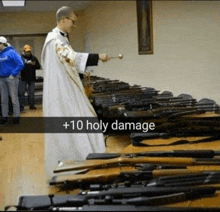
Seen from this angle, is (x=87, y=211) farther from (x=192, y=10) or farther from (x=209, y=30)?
(x=192, y=10)

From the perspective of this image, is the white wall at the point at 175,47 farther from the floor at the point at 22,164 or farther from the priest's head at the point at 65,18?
the priest's head at the point at 65,18

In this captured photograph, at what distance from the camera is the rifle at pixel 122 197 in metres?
1.54

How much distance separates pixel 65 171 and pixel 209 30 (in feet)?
11.2

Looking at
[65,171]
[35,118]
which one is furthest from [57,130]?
[35,118]

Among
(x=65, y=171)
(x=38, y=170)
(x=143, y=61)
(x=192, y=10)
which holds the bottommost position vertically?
(x=38, y=170)

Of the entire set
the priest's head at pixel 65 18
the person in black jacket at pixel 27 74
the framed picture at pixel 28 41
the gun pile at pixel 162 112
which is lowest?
the gun pile at pixel 162 112

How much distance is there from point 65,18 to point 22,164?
71.8 inches

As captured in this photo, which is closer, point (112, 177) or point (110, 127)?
point (112, 177)

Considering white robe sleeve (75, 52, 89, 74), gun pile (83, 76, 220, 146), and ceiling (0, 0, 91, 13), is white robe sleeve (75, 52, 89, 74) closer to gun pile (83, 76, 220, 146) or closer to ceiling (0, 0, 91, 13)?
gun pile (83, 76, 220, 146)

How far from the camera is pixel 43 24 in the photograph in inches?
556

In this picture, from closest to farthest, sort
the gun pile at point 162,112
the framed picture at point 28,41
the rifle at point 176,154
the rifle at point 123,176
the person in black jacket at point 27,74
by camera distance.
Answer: the rifle at point 123,176 < the rifle at point 176,154 < the gun pile at point 162,112 < the person in black jacket at point 27,74 < the framed picture at point 28,41

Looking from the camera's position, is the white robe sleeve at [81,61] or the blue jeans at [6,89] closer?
the white robe sleeve at [81,61]

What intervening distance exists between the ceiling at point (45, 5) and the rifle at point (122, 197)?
35.7 feet

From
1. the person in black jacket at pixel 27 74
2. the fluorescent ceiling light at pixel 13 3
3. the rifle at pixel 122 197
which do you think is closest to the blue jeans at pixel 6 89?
the person in black jacket at pixel 27 74
